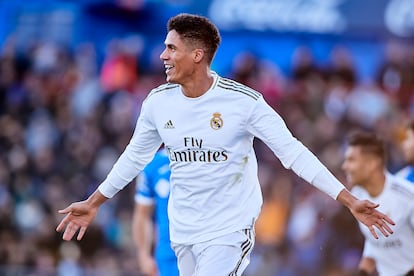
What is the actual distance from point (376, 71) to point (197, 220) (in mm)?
9985

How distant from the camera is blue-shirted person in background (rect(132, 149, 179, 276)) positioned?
9.55m

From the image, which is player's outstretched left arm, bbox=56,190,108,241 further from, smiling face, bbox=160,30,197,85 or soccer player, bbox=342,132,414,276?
soccer player, bbox=342,132,414,276

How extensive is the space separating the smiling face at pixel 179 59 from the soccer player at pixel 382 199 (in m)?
→ 2.29

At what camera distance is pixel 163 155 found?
9.91 metres

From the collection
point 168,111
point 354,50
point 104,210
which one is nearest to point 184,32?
point 168,111

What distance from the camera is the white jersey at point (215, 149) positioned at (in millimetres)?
7453

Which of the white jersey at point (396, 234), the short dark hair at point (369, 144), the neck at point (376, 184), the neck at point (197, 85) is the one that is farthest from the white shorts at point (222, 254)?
the short dark hair at point (369, 144)

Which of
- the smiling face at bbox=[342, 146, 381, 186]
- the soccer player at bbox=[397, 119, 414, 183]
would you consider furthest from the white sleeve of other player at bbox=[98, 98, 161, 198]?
the soccer player at bbox=[397, 119, 414, 183]

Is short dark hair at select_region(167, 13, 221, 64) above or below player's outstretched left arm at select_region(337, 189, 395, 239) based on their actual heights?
above

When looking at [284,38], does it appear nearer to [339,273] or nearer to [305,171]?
[339,273]

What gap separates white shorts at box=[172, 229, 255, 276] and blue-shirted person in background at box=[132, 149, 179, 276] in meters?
1.84

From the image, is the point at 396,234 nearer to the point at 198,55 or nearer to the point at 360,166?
the point at 360,166

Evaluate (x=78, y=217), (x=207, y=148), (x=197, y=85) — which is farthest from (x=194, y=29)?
(x=78, y=217)

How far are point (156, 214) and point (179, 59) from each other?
2800 mm
